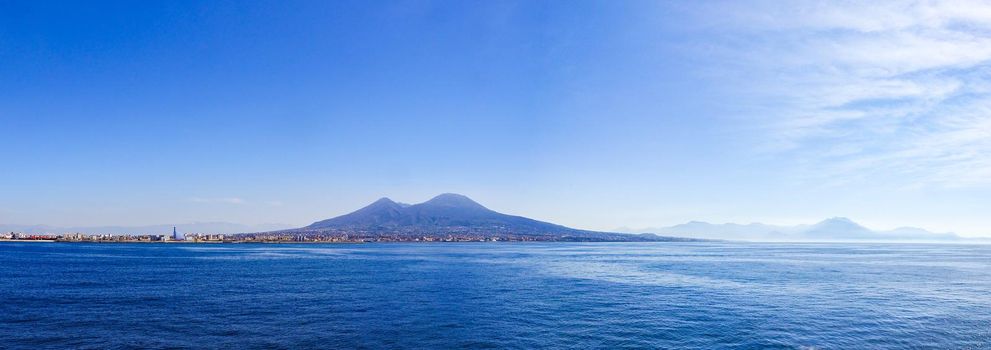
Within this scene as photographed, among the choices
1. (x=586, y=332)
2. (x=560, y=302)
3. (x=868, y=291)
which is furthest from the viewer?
(x=868, y=291)

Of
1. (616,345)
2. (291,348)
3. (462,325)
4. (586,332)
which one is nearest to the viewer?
(291,348)

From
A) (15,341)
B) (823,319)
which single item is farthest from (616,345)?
(15,341)

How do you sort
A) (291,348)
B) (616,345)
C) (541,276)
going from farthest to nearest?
(541,276)
(616,345)
(291,348)

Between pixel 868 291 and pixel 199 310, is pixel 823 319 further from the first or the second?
pixel 199 310

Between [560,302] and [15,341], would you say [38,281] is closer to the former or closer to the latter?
[15,341]

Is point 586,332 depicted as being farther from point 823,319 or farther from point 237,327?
point 237,327

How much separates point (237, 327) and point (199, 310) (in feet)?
28.6

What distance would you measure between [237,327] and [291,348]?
7.88m

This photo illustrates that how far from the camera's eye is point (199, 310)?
132ft

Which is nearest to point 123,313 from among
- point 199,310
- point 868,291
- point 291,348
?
point 199,310

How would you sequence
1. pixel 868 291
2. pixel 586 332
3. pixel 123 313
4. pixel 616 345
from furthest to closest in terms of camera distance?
pixel 868 291 < pixel 123 313 < pixel 586 332 < pixel 616 345

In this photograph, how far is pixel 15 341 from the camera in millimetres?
29703

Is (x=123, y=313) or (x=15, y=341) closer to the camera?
(x=15, y=341)

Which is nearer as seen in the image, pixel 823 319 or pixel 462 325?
pixel 462 325
